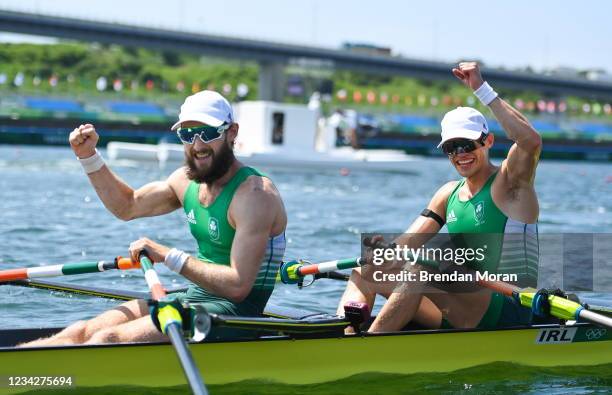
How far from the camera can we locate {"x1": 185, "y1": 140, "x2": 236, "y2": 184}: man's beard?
621cm

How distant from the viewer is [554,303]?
23.2ft

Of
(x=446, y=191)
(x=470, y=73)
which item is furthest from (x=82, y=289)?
(x=470, y=73)

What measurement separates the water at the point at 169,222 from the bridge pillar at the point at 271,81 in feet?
108

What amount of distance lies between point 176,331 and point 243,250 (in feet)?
2.38

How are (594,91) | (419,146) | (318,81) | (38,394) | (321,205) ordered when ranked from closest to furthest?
(38,394), (321,205), (419,146), (318,81), (594,91)

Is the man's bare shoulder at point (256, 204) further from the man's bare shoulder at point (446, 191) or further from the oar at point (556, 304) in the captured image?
the man's bare shoulder at point (446, 191)

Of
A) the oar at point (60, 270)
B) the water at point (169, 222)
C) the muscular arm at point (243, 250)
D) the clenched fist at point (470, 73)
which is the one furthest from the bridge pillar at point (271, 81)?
the muscular arm at point (243, 250)

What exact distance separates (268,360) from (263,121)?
96.3 ft

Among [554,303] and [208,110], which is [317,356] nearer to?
[554,303]

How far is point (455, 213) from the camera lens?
725 centimetres

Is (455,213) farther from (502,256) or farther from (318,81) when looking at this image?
(318,81)

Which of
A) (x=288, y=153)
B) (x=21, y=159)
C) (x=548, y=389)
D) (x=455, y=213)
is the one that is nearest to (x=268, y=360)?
(x=455, y=213)

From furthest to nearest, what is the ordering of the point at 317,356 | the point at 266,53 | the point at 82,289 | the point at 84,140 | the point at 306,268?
1. the point at 266,53
2. the point at 306,268
3. the point at 82,289
4. the point at 317,356
5. the point at 84,140

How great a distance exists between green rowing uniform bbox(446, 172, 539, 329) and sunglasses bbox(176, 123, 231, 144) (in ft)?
6.45
